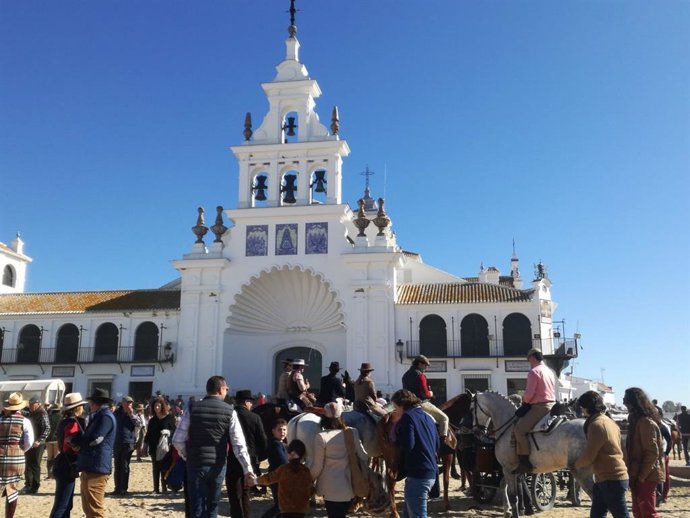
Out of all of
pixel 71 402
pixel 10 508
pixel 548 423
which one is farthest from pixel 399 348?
pixel 10 508

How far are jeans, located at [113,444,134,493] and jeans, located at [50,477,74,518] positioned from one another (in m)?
4.49

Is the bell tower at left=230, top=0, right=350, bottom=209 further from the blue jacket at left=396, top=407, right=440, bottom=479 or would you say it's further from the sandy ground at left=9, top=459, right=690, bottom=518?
the blue jacket at left=396, top=407, right=440, bottom=479

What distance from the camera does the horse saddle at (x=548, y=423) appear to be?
30.9 feet

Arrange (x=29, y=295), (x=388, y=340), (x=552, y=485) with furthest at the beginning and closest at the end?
(x=29, y=295), (x=388, y=340), (x=552, y=485)

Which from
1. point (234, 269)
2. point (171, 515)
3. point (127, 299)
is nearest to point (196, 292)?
point (234, 269)

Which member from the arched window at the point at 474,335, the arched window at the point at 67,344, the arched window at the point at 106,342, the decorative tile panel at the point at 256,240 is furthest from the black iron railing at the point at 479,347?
the arched window at the point at 67,344

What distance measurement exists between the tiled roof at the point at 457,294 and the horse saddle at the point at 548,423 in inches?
750

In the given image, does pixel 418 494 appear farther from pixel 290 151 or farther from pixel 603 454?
pixel 290 151

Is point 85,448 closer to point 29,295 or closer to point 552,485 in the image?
point 552,485

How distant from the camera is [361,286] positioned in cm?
2805

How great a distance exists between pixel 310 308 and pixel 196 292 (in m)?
5.25

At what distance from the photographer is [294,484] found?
6.27 metres

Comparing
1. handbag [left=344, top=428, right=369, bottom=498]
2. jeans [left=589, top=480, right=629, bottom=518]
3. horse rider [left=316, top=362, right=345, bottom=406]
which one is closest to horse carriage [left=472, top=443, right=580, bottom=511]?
horse rider [left=316, top=362, right=345, bottom=406]

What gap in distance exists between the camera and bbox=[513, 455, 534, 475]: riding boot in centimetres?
957
